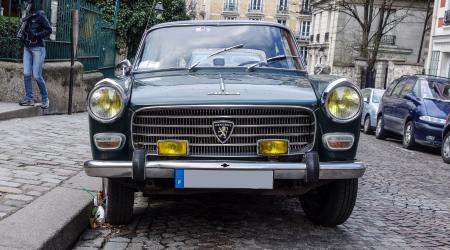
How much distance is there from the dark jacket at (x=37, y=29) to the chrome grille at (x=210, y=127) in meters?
6.45

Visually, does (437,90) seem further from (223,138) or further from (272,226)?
(223,138)

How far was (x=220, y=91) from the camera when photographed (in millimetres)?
4371

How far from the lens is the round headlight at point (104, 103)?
4.33 metres

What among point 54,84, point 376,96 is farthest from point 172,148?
point 376,96

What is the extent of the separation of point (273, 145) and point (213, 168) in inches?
19.2

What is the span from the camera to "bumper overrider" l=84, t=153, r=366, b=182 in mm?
4125

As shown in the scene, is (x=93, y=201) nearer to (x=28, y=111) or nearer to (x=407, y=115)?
(x=28, y=111)

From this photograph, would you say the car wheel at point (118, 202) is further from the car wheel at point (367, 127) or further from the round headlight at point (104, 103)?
the car wheel at point (367, 127)

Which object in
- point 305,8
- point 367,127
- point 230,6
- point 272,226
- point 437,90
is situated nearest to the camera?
point 272,226

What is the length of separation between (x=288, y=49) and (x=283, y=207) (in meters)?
1.50

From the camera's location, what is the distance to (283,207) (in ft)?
18.8

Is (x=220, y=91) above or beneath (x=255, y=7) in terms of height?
beneath

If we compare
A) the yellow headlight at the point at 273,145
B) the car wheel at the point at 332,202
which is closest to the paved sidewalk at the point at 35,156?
the yellow headlight at the point at 273,145

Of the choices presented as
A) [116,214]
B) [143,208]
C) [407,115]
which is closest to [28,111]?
[143,208]
